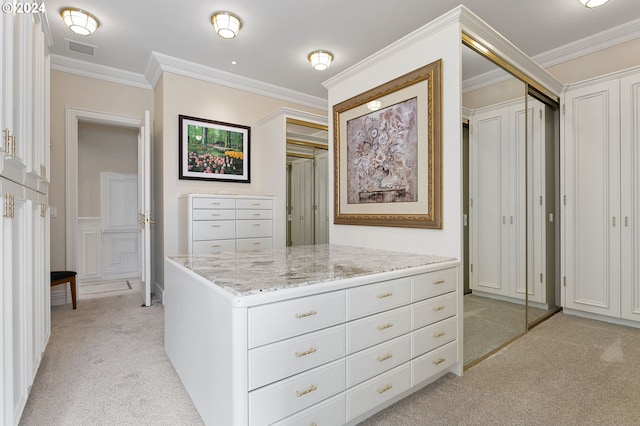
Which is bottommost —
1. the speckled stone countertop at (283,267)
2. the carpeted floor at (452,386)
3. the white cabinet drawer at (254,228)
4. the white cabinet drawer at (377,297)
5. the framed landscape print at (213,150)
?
the carpeted floor at (452,386)

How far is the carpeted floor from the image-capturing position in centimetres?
162

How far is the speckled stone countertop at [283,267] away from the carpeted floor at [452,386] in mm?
766

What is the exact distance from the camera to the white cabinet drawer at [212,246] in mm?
3377

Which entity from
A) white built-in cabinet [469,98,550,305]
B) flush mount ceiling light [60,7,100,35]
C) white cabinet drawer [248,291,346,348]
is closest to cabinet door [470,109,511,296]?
white built-in cabinet [469,98,550,305]

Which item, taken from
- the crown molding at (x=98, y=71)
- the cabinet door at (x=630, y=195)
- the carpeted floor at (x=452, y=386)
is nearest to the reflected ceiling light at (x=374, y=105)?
the carpeted floor at (x=452, y=386)

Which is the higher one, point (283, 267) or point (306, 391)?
point (283, 267)

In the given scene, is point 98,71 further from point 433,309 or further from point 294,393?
point 433,309

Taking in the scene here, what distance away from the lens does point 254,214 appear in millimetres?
3764

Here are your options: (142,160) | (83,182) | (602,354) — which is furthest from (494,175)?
(83,182)

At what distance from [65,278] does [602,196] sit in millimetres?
5534

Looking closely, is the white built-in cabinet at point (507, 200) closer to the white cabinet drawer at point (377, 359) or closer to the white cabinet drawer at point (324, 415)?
the white cabinet drawer at point (377, 359)

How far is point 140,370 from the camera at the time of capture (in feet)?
6.94

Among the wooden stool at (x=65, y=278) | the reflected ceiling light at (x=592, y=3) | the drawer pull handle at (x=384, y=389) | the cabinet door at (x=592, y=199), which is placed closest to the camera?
the drawer pull handle at (x=384, y=389)

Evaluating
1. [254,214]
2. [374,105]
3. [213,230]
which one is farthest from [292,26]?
[213,230]
